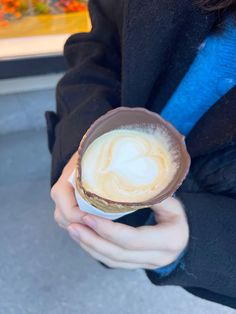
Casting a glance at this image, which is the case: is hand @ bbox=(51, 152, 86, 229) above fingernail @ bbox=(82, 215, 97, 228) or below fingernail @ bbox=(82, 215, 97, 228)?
below

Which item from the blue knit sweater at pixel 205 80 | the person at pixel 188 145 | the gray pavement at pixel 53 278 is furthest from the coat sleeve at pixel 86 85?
the gray pavement at pixel 53 278

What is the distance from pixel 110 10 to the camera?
84cm

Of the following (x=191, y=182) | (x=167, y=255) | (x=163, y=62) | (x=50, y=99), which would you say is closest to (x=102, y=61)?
(x=163, y=62)

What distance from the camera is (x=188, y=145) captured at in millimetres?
705

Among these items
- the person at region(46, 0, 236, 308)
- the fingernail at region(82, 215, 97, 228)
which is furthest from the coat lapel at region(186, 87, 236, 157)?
the fingernail at region(82, 215, 97, 228)

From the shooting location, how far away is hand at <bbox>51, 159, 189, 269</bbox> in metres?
0.58

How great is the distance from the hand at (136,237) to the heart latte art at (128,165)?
70mm

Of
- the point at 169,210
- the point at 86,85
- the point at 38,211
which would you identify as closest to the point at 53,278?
the point at 38,211

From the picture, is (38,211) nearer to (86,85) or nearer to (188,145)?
(86,85)

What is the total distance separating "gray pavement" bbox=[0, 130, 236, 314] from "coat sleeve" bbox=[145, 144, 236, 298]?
2.26ft

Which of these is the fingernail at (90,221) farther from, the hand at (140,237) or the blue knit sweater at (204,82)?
the blue knit sweater at (204,82)

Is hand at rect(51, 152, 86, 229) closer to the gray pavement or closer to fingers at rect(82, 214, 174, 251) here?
fingers at rect(82, 214, 174, 251)

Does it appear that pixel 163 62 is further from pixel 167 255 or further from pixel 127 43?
pixel 167 255

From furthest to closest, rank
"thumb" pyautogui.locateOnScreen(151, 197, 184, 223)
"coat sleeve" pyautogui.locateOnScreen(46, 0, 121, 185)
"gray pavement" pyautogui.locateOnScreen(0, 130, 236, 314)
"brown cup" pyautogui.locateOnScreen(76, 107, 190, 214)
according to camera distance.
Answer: "gray pavement" pyautogui.locateOnScreen(0, 130, 236, 314), "coat sleeve" pyautogui.locateOnScreen(46, 0, 121, 185), "thumb" pyautogui.locateOnScreen(151, 197, 184, 223), "brown cup" pyautogui.locateOnScreen(76, 107, 190, 214)
